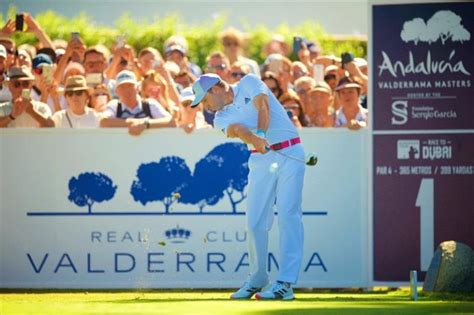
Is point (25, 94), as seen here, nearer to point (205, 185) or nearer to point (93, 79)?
point (93, 79)

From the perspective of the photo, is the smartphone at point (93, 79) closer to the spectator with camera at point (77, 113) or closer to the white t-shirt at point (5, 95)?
the spectator with camera at point (77, 113)

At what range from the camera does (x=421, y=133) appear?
41.4 ft

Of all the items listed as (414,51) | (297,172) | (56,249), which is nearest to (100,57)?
(56,249)

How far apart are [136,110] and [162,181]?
35.3 inches

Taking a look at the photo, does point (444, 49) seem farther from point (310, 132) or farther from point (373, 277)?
point (373, 277)

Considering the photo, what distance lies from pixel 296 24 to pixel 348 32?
425 centimetres

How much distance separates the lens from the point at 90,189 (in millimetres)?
12922

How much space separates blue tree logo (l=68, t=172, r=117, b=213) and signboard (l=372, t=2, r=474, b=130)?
9.47 feet

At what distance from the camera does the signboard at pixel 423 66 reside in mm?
12547

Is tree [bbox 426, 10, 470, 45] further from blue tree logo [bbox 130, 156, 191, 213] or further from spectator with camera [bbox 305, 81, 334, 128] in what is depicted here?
blue tree logo [bbox 130, 156, 191, 213]

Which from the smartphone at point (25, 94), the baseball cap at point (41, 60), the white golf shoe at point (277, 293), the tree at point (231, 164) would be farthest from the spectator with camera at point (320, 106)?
the white golf shoe at point (277, 293)

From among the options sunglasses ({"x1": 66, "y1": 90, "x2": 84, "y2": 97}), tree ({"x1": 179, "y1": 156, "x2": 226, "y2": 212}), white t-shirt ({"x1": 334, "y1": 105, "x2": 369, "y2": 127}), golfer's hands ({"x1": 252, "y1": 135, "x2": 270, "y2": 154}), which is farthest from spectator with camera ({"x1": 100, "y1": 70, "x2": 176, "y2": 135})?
golfer's hands ({"x1": 252, "y1": 135, "x2": 270, "y2": 154})

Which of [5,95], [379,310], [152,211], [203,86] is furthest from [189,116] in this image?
[379,310]

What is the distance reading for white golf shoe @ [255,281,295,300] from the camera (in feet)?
33.1
